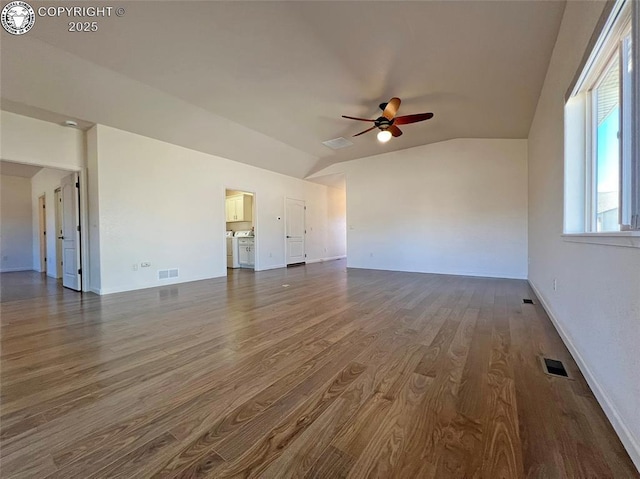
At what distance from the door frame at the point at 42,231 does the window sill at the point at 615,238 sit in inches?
417

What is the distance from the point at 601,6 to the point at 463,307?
2.83 m

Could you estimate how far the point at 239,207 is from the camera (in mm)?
7934

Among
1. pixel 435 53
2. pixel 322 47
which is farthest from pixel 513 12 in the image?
pixel 322 47

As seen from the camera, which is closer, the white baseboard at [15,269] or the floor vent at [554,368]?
the floor vent at [554,368]

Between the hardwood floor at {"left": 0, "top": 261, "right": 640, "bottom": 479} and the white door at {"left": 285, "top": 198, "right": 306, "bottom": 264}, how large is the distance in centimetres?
494

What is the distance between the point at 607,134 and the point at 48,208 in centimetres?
1027

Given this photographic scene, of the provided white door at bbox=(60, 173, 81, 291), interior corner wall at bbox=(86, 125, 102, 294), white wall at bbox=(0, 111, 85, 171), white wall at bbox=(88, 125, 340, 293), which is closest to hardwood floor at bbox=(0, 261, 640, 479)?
interior corner wall at bbox=(86, 125, 102, 294)

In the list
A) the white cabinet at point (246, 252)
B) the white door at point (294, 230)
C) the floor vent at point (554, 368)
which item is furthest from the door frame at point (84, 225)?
the floor vent at point (554, 368)

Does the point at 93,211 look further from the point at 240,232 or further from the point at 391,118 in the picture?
the point at 391,118

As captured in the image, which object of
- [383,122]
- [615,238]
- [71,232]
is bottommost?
[615,238]

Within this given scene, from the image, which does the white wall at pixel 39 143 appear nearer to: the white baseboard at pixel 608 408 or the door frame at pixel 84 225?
the door frame at pixel 84 225

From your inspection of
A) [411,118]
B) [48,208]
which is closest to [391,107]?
[411,118]

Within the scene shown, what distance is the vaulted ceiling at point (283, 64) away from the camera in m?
2.43

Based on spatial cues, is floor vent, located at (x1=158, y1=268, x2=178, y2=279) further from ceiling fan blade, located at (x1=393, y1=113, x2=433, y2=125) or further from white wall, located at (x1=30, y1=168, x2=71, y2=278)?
ceiling fan blade, located at (x1=393, y1=113, x2=433, y2=125)
